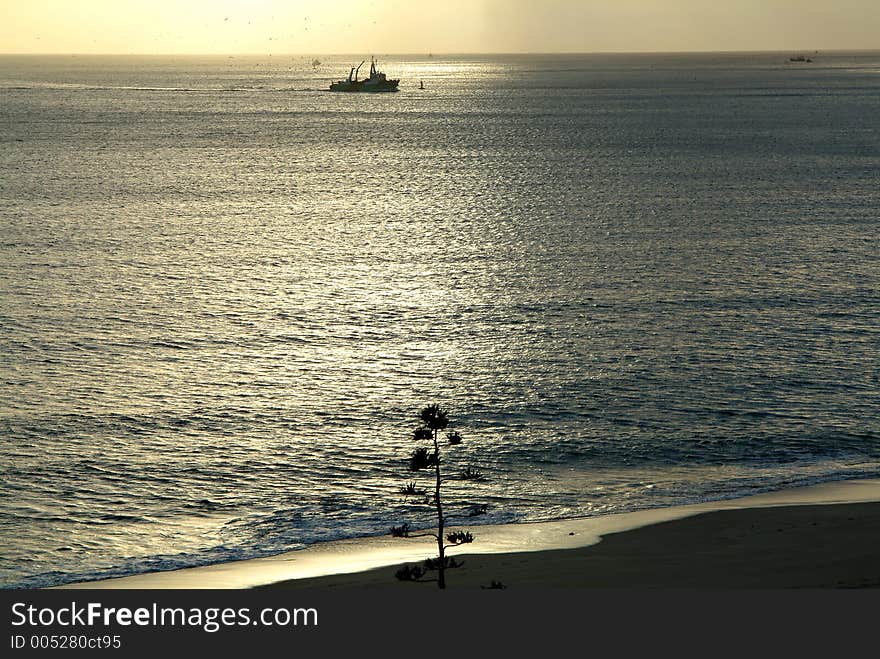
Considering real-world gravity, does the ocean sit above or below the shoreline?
above

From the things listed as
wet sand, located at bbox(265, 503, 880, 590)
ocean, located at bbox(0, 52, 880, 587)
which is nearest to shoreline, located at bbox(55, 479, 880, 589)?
wet sand, located at bbox(265, 503, 880, 590)

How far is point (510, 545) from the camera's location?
32.3m

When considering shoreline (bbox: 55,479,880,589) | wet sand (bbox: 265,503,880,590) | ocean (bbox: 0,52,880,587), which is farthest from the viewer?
ocean (bbox: 0,52,880,587)

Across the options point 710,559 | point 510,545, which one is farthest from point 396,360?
point 710,559

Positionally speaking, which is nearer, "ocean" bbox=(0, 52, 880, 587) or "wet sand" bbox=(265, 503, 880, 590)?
"wet sand" bbox=(265, 503, 880, 590)

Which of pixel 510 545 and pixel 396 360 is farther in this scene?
pixel 396 360

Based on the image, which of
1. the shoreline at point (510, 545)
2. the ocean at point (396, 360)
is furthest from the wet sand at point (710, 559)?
the ocean at point (396, 360)

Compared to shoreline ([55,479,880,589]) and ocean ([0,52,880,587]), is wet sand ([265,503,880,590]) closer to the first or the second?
shoreline ([55,479,880,589])

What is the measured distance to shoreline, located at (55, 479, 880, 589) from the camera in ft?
96.0

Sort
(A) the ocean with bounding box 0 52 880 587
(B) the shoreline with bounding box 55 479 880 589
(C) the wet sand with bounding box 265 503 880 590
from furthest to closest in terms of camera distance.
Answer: (A) the ocean with bounding box 0 52 880 587 → (B) the shoreline with bounding box 55 479 880 589 → (C) the wet sand with bounding box 265 503 880 590

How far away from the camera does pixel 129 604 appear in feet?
62.6

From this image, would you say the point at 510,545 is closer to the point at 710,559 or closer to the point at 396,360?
the point at 710,559

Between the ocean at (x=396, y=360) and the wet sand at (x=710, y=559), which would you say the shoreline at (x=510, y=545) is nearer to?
the wet sand at (x=710, y=559)

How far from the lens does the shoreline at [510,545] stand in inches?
1152
